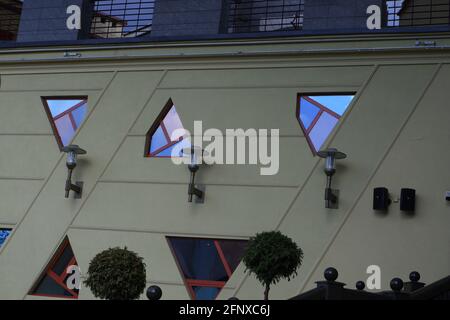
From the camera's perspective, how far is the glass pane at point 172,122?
10156 mm

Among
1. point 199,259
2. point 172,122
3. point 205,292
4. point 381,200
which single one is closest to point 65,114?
point 172,122

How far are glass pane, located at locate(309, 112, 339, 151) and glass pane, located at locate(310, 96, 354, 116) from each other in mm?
113

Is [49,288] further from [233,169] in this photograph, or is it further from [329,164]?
[329,164]

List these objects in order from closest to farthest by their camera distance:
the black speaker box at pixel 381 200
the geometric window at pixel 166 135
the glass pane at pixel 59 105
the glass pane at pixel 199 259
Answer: the black speaker box at pixel 381 200 < the glass pane at pixel 199 259 < the geometric window at pixel 166 135 < the glass pane at pixel 59 105

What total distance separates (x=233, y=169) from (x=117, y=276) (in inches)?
142

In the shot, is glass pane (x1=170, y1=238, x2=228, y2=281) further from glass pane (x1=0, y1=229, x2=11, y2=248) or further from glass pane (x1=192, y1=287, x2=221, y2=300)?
glass pane (x1=0, y1=229, x2=11, y2=248)

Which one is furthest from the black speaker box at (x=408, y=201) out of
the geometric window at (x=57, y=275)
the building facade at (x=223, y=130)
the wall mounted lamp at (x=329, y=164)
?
the geometric window at (x=57, y=275)

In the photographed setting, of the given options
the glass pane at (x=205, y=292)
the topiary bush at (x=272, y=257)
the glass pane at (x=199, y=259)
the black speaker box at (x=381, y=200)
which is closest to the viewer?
the topiary bush at (x=272, y=257)

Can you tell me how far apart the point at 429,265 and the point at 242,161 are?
2.67m

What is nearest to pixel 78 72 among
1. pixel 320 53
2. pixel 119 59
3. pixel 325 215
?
pixel 119 59

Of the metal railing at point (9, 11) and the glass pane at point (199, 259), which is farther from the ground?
the metal railing at point (9, 11)

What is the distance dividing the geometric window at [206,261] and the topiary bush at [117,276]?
298 cm

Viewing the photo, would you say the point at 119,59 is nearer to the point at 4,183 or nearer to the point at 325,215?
the point at 4,183

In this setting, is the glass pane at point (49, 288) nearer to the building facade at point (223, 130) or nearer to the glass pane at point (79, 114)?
the building facade at point (223, 130)
